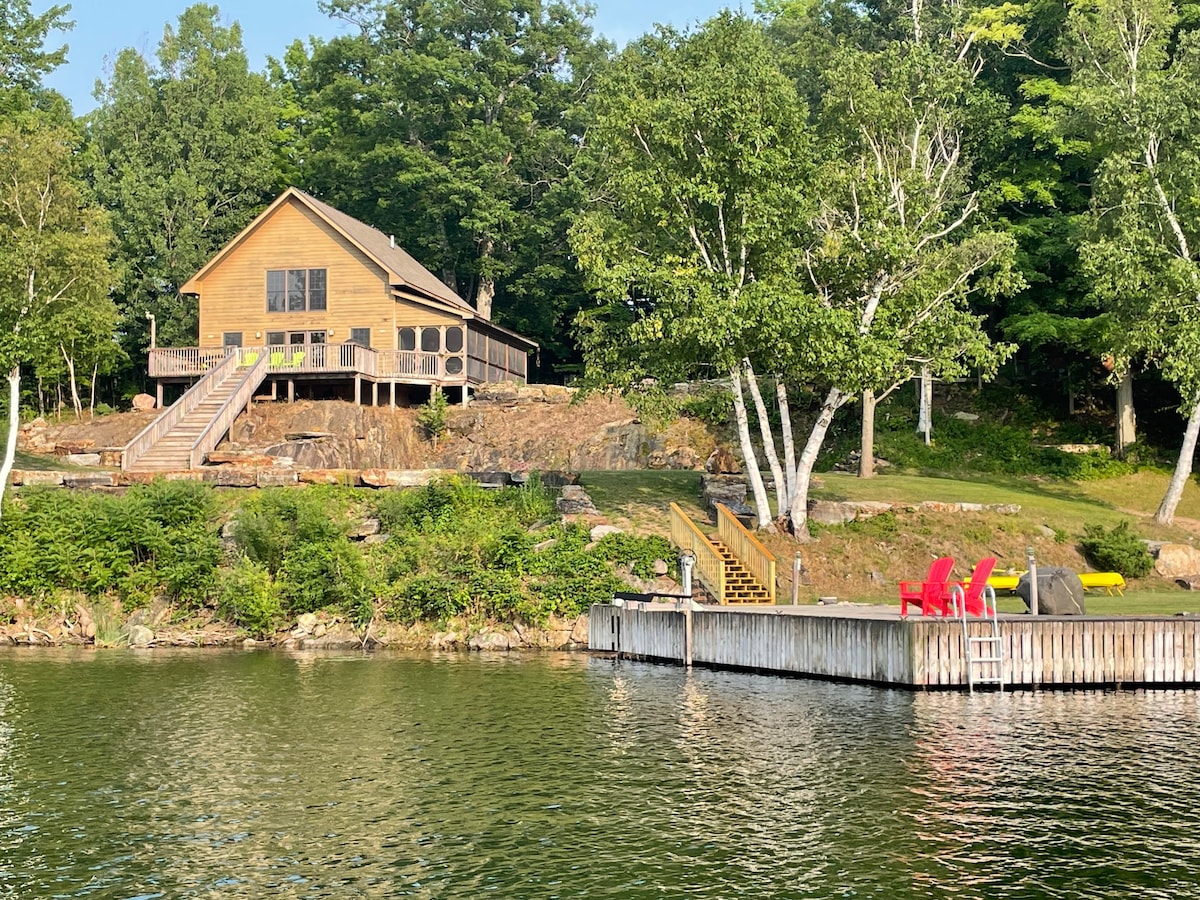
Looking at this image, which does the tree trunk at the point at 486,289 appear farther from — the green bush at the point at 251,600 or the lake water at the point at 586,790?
the lake water at the point at 586,790

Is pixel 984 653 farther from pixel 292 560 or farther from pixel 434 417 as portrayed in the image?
pixel 434 417

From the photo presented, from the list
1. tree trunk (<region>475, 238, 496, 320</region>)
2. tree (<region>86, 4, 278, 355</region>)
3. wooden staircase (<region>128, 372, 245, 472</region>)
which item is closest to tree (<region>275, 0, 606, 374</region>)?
tree trunk (<region>475, 238, 496, 320</region>)

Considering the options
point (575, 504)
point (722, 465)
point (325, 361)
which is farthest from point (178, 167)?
point (575, 504)

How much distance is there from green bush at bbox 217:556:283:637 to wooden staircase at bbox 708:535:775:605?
11.3 meters

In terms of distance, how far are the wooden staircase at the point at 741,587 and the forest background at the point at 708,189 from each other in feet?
10.5

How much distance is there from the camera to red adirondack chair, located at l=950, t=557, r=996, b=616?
24.7 meters

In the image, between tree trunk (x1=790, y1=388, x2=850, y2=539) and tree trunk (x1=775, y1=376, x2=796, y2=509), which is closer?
tree trunk (x1=790, y1=388, x2=850, y2=539)

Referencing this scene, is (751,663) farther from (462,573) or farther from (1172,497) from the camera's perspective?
(1172,497)

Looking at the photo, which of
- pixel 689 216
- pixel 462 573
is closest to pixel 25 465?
pixel 462 573

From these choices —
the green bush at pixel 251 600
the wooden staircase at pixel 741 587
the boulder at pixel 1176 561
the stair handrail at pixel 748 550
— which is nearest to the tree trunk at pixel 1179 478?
the boulder at pixel 1176 561

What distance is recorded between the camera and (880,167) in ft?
119

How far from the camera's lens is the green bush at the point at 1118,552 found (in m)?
35.6

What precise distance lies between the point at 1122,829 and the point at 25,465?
39.5 meters

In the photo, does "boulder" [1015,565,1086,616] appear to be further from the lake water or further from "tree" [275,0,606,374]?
"tree" [275,0,606,374]
